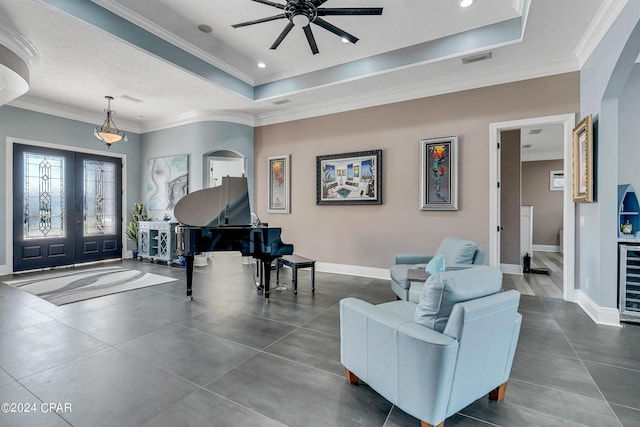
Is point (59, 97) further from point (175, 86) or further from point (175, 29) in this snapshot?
point (175, 29)

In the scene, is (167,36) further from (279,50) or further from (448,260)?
(448,260)

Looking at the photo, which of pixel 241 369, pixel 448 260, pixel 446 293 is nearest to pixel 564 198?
pixel 448 260

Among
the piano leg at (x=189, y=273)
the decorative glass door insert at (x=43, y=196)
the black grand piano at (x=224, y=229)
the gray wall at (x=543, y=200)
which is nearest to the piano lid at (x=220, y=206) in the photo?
the black grand piano at (x=224, y=229)

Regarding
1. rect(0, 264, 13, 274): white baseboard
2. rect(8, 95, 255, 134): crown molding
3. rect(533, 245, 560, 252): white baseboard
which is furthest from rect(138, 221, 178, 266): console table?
rect(533, 245, 560, 252): white baseboard

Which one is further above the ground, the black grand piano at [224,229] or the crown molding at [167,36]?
the crown molding at [167,36]

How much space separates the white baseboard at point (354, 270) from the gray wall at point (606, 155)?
2645 millimetres

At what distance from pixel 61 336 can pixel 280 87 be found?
453cm

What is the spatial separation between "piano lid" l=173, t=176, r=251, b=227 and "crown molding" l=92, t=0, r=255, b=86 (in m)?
2.00

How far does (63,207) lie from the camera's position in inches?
243

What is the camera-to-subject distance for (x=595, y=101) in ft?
11.0

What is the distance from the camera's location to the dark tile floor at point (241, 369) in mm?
1752

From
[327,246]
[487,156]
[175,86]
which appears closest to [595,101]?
[487,156]

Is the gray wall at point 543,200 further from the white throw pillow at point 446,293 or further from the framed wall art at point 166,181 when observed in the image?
the framed wall art at point 166,181

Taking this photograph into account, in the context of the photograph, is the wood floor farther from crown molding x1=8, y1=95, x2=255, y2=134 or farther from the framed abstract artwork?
crown molding x1=8, y1=95, x2=255, y2=134
